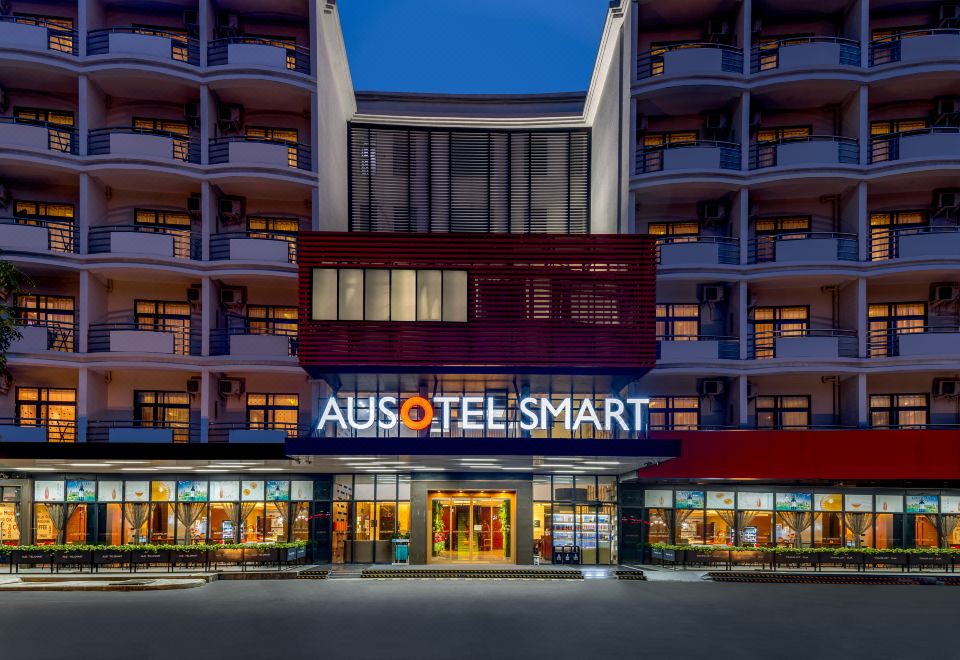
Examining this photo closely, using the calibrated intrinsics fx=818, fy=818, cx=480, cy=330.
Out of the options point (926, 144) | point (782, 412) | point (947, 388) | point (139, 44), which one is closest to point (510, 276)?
point (782, 412)

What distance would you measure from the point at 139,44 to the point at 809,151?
96.6ft

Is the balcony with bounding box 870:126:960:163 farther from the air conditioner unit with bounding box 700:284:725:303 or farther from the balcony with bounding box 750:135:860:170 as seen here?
the air conditioner unit with bounding box 700:284:725:303

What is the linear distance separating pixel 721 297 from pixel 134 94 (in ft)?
91.8

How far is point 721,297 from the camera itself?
1423 inches

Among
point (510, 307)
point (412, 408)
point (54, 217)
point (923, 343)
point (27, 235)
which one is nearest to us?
point (412, 408)

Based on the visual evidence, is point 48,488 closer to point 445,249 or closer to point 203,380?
point 203,380

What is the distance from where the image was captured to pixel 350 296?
31.1m

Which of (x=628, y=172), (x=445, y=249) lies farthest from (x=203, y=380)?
(x=628, y=172)

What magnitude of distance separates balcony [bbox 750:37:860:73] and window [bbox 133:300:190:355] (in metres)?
27.9

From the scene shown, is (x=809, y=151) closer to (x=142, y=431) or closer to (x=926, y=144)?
(x=926, y=144)

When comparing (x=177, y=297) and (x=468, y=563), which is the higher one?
Result: (x=177, y=297)

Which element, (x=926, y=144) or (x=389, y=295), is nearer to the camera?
(x=389, y=295)

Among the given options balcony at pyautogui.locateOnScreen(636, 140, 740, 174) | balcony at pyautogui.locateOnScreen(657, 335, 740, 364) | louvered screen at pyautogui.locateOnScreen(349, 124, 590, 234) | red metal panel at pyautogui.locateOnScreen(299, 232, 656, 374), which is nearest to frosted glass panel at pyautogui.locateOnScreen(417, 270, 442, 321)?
red metal panel at pyautogui.locateOnScreen(299, 232, 656, 374)

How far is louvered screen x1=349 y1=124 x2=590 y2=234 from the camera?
43000mm
